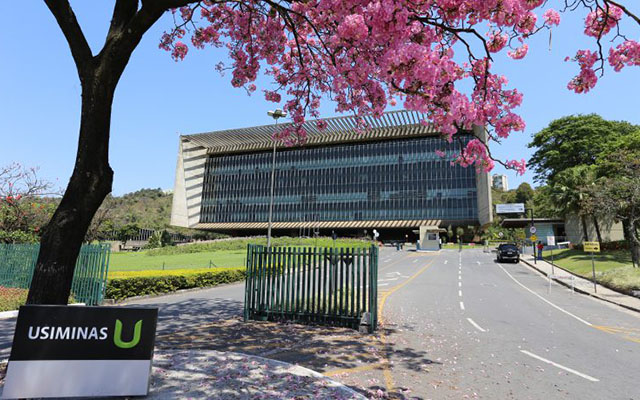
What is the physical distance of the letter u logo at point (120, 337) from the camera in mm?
4164

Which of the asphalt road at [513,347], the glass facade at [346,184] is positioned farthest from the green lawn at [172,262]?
the glass facade at [346,184]

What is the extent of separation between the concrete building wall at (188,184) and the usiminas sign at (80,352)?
9678 cm

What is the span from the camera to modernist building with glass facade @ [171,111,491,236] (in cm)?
8250

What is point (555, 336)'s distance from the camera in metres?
8.52

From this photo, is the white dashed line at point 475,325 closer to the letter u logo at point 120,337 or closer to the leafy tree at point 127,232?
the letter u logo at point 120,337

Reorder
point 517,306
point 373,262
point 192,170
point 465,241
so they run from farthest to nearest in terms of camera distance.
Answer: point 192,170, point 465,241, point 517,306, point 373,262

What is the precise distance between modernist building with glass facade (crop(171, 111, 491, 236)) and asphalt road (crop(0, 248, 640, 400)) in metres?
64.6

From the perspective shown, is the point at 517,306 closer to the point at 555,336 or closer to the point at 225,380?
the point at 555,336

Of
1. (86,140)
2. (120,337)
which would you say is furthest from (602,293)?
(86,140)

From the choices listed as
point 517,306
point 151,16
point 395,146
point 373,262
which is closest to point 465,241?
point 395,146

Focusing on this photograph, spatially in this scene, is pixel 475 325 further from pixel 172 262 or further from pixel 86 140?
pixel 172 262

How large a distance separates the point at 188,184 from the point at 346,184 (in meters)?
45.4

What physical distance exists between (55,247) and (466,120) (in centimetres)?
646

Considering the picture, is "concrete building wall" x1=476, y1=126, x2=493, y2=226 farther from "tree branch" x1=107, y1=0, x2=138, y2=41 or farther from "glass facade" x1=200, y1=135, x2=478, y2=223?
"tree branch" x1=107, y1=0, x2=138, y2=41
